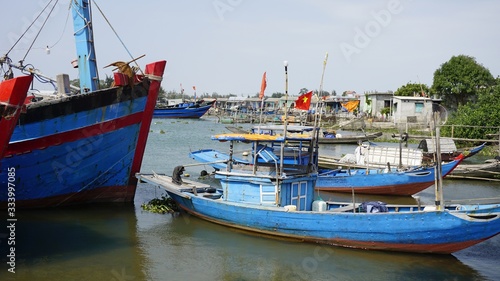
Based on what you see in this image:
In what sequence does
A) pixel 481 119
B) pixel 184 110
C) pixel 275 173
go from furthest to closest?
pixel 184 110, pixel 481 119, pixel 275 173

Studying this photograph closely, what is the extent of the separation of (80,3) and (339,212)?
31.8 ft

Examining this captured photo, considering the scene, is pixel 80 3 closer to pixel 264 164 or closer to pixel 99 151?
pixel 99 151

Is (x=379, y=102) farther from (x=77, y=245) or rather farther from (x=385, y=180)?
(x=77, y=245)

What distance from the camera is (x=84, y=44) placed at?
47.8ft

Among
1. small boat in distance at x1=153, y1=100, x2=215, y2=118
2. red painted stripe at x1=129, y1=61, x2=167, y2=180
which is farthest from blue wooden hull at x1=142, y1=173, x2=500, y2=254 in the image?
small boat in distance at x1=153, y1=100, x2=215, y2=118

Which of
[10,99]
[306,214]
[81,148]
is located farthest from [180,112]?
[10,99]

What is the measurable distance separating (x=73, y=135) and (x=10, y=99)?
4.07 m

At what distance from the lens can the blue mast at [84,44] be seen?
571 inches

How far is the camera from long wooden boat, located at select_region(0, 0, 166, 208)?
12.4 m

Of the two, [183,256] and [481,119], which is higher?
[481,119]

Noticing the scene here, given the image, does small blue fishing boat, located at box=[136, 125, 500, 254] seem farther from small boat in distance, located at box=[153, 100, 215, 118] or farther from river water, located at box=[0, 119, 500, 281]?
small boat in distance, located at box=[153, 100, 215, 118]

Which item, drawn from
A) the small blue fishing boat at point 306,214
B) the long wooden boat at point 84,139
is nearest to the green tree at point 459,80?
the small blue fishing boat at point 306,214

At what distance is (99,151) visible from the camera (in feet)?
44.7

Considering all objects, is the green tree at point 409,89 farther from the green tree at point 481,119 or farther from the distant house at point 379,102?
the green tree at point 481,119
